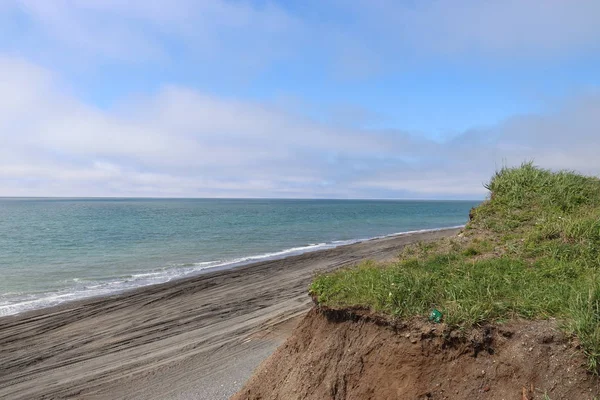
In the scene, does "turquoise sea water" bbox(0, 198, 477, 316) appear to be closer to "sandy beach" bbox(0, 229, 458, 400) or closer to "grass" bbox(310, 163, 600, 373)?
"sandy beach" bbox(0, 229, 458, 400)

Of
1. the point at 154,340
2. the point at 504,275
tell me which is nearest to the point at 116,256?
the point at 154,340

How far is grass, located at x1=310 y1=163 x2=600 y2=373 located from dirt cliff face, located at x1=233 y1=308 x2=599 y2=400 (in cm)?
20

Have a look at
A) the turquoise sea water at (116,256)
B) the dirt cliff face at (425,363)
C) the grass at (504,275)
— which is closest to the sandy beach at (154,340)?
the turquoise sea water at (116,256)

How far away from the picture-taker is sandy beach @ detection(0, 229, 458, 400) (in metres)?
10.4

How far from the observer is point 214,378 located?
10.0 meters

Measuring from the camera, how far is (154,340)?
13453mm

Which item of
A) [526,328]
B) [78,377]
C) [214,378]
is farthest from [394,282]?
[78,377]

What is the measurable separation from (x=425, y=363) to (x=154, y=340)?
10.5 metres

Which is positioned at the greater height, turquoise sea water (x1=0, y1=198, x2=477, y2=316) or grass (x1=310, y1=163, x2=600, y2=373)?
grass (x1=310, y1=163, x2=600, y2=373)

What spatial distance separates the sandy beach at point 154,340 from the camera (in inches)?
Result: 410

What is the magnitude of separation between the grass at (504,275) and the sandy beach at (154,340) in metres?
4.19

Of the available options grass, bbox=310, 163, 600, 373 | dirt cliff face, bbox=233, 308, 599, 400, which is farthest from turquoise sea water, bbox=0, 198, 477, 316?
grass, bbox=310, 163, 600, 373

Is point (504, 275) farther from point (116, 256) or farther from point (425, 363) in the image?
point (116, 256)

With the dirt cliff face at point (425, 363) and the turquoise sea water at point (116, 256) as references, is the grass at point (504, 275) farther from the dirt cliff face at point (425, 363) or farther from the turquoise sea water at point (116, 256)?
the turquoise sea water at point (116, 256)
